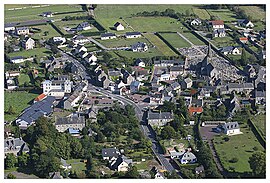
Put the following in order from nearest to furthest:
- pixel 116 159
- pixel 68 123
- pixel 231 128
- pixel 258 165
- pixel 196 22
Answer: pixel 258 165, pixel 116 159, pixel 231 128, pixel 68 123, pixel 196 22

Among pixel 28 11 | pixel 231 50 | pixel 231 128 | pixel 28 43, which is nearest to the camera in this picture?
pixel 231 128

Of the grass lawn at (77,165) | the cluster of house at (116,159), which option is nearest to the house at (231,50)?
the cluster of house at (116,159)

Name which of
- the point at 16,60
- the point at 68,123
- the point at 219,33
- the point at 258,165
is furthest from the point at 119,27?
the point at 258,165

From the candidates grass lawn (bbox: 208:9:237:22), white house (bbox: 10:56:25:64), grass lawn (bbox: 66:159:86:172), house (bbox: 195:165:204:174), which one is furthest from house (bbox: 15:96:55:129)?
grass lawn (bbox: 208:9:237:22)

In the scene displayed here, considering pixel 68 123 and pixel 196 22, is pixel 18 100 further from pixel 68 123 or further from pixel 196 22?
pixel 196 22

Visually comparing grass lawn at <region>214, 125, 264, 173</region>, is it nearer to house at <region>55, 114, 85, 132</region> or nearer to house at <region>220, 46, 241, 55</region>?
house at <region>55, 114, 85, 132</region>

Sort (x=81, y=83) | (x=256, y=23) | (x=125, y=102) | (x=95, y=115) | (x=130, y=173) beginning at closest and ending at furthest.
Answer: (x=130, y=173), (x=95, y=115), (x=125, y=102), (x=81, y=83), (x=256, y=23)

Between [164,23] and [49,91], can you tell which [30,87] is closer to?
[49,91]
